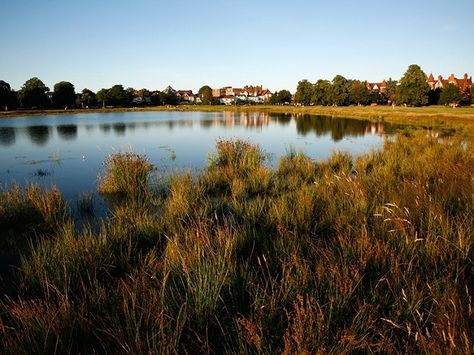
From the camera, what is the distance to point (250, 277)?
146 inches

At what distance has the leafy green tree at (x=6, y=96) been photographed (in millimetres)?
77581

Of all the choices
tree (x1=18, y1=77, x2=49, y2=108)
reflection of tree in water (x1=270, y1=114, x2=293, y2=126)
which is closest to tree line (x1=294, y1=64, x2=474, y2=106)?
reflection of tree in water (x1=270, y1=114, x2=293, y2=126)

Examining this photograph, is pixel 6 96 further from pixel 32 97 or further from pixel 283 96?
pixel 283 96

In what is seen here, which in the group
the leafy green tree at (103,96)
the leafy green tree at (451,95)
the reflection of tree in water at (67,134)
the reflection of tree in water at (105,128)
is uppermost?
the leafy green tree at (103,96)

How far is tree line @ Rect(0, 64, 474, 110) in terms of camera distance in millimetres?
67250

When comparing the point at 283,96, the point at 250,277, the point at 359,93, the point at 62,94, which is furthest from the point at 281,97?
the point at 250,277

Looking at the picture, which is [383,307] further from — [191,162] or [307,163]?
[191,162]

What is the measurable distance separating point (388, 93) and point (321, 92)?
20.9 m

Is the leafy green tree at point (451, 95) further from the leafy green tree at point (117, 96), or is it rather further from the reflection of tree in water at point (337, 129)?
the leafy green tree at point (117, 96)

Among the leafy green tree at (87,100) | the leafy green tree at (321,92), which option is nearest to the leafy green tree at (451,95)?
the leafy green tree at (321,92)

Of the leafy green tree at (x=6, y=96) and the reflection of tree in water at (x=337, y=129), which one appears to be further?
the leafy green tree at (x=6, y=96)

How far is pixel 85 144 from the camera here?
24203 millimetres

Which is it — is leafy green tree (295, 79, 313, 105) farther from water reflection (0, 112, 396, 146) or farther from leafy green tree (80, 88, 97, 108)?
leafy green tree (80, 88, 97, 108)

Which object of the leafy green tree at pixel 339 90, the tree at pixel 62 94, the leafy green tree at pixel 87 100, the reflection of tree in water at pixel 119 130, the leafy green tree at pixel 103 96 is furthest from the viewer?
the leafy green tree at pixel 103 96
